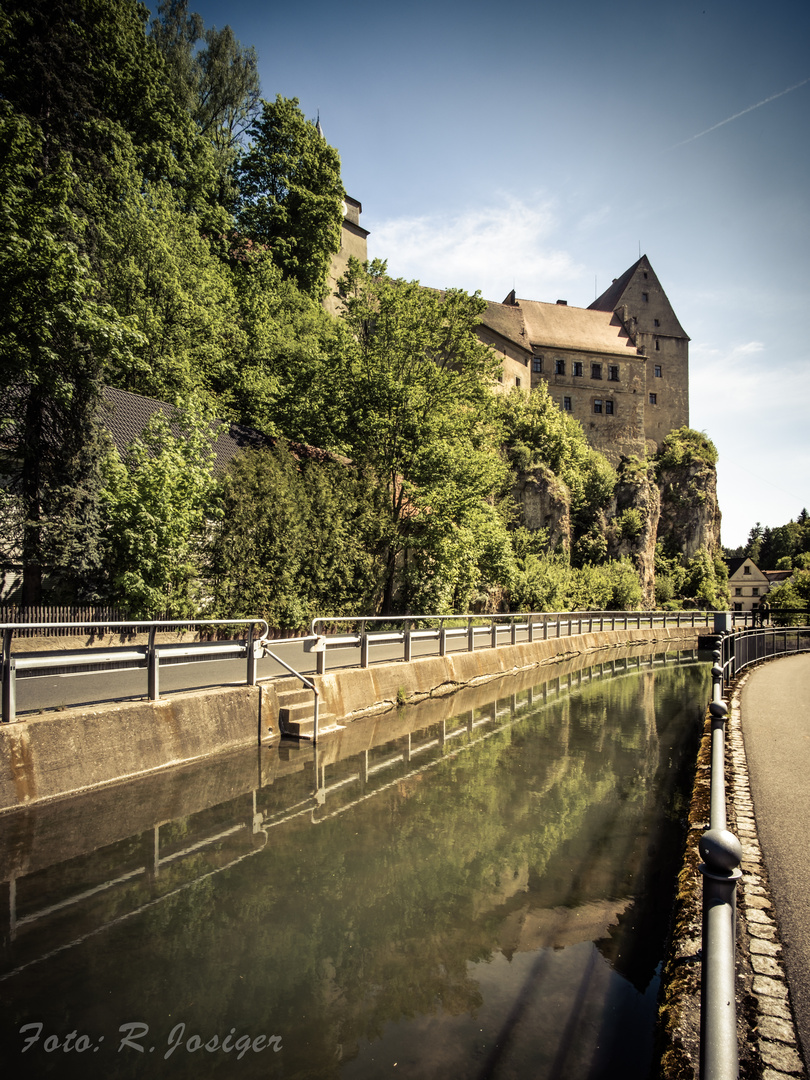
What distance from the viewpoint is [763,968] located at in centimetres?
356

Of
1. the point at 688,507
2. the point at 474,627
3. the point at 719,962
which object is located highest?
the point at 688,507

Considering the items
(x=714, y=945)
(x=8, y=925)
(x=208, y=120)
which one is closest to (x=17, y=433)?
(x=8, y=925)

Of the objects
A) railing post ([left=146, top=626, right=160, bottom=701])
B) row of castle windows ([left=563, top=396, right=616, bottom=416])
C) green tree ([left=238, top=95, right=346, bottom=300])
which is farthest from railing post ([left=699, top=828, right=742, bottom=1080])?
row of castle windows ([left=563, top=396, right=616, bottom=416])

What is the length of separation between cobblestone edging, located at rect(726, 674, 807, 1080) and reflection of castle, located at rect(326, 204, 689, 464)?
66100 millimetres

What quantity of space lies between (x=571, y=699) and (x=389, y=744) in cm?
735

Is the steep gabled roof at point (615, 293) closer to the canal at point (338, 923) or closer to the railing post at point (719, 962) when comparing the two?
the canal at point (338, 923)

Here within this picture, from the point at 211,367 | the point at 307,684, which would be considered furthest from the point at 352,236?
the point at 307,684

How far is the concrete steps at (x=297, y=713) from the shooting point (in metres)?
10.3

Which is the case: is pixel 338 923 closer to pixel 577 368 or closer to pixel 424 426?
pixel 424 426

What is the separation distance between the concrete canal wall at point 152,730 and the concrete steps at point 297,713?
0.50ft

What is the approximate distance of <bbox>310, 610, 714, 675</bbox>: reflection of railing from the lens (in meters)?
12.6

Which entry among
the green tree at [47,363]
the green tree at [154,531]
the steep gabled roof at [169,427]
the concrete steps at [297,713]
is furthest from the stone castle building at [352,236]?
the concrete steps at [297,713]

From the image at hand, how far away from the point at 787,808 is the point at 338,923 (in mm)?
4451

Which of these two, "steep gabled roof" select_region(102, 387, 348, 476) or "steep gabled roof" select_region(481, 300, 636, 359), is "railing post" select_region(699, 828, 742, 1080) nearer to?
"steep gabled roof" select_region(102, 387, 348, 476)
